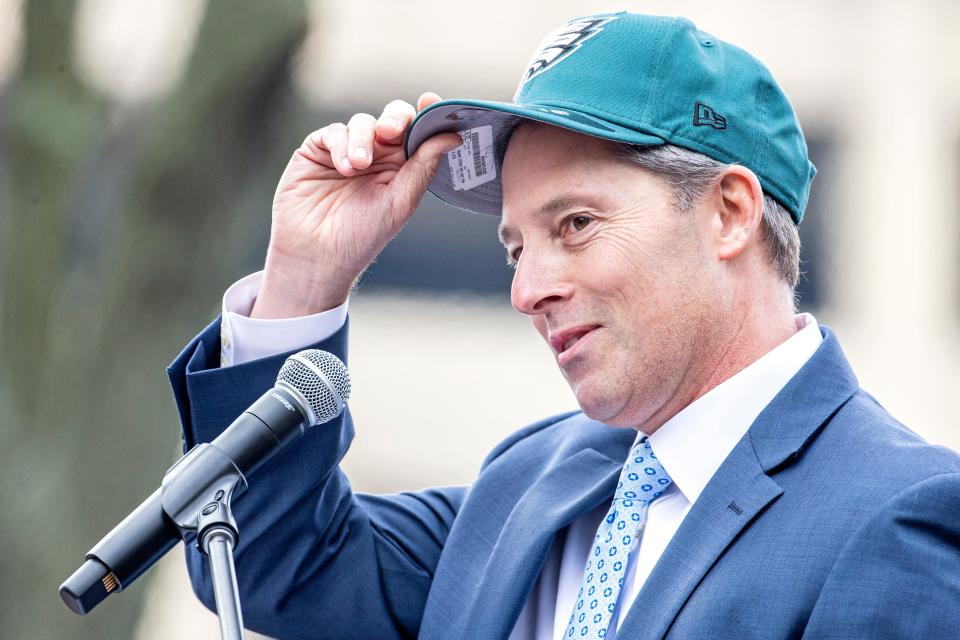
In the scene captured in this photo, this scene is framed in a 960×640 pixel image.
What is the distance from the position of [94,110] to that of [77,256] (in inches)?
21.0

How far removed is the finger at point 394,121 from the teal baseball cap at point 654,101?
3 centimetres

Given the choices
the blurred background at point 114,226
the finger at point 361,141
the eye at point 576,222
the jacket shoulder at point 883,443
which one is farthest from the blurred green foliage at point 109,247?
the jacket shoulder at point 883,443

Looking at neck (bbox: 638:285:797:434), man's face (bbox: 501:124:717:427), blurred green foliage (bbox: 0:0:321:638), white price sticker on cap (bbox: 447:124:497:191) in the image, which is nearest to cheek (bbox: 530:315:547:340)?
man's face (bbox: 501:124:717:427)

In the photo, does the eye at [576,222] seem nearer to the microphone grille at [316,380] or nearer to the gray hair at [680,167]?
the gray hair at [680,167]

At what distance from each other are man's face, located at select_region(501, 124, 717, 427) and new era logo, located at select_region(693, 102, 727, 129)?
138 millimetres

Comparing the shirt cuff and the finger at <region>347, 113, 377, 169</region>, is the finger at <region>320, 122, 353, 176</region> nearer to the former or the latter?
the finger at <region>347, 113, 377, 169</region>

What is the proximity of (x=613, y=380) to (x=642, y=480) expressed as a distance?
Answer: 214mm

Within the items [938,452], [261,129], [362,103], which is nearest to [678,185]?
[938,452]

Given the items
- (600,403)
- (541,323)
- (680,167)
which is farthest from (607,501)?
(680,167)

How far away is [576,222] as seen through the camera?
2732 mm

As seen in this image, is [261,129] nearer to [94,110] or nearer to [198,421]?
[94,110]

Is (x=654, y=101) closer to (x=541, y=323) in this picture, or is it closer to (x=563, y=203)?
(x=563, y=203)

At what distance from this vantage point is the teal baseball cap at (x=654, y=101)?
270cm

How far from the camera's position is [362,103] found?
988cm
